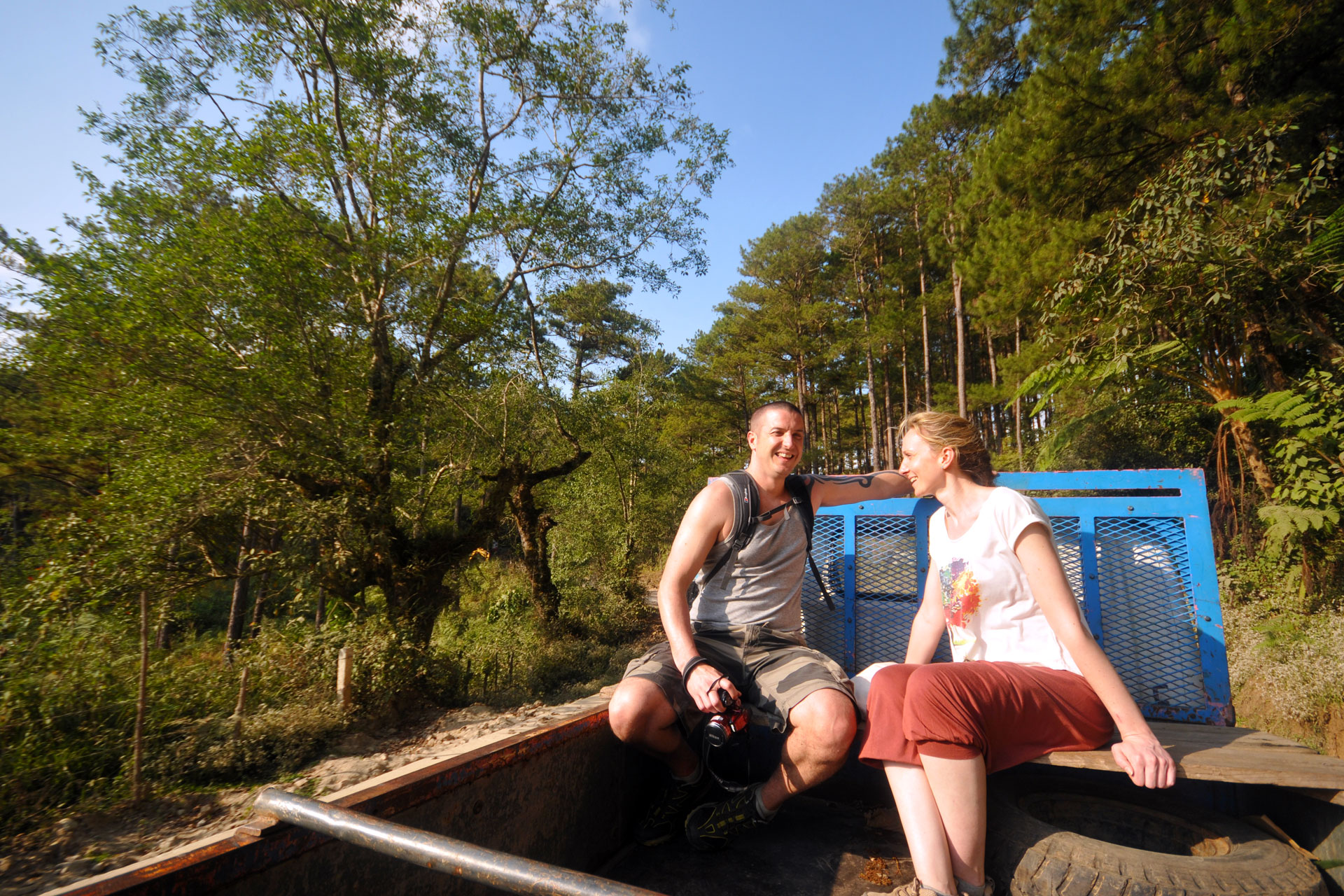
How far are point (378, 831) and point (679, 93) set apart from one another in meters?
12.8

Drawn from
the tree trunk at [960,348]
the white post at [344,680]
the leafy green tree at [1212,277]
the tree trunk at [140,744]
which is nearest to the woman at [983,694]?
the leafy green tree at [1212,277]

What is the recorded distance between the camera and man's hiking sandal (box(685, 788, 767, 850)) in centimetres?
201

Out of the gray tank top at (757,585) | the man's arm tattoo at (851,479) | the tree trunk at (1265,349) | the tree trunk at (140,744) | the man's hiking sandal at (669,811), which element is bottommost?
the tree trunk at (140,744)

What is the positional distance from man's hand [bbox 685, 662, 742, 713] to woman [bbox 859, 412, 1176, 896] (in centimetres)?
40

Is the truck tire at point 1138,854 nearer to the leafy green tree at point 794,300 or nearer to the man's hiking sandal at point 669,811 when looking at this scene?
the man's hiking sandal at point 669,811

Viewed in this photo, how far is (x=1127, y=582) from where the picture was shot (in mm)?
2428

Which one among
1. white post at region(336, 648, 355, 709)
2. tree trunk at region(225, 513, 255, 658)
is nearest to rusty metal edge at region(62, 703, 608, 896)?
white post at region(336, 648, 355, 709)

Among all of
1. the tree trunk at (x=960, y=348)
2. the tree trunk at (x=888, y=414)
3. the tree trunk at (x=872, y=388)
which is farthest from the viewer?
the tree trunk at (x=872, y=388)

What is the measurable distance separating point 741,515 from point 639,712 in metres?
0.81

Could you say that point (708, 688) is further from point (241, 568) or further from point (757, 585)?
point (241, 568)

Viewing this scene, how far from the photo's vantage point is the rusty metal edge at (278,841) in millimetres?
936

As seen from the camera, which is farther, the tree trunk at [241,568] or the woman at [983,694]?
the tree trunk at [241,568]

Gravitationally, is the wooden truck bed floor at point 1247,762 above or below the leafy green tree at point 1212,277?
below

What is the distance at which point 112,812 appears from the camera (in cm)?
480
